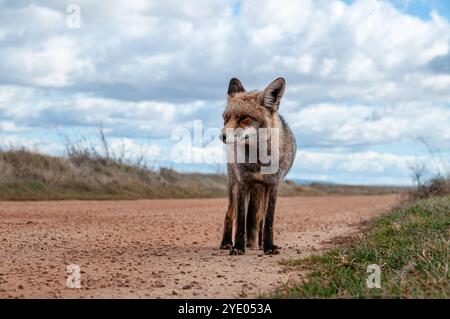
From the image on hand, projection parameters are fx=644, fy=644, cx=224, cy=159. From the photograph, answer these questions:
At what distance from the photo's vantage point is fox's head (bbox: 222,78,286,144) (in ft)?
27.9

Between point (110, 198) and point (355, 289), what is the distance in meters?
17.0

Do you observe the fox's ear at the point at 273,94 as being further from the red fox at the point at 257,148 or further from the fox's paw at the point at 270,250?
the fox's paw at the point at 270,250

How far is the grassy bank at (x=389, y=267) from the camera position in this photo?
5.36m

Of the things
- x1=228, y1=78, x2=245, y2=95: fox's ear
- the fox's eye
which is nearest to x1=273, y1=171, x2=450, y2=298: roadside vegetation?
the fox's eye

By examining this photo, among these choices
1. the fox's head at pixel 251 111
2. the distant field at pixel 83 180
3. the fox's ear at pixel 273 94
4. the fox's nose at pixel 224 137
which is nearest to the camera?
the fox's nose at pixel 224 137

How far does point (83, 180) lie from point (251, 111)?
49.7 feet

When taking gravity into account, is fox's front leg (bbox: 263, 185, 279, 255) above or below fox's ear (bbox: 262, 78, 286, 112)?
below

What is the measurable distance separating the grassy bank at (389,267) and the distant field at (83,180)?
Answer: 44.8 feet

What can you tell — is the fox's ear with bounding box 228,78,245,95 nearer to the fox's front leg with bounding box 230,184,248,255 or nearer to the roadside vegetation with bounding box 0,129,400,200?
the fox's front leg with bounding box 230,184,248,255

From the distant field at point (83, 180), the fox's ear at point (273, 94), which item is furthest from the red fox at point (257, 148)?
the distant field at point (83, 180)

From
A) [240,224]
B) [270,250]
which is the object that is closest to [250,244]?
[270,250]
